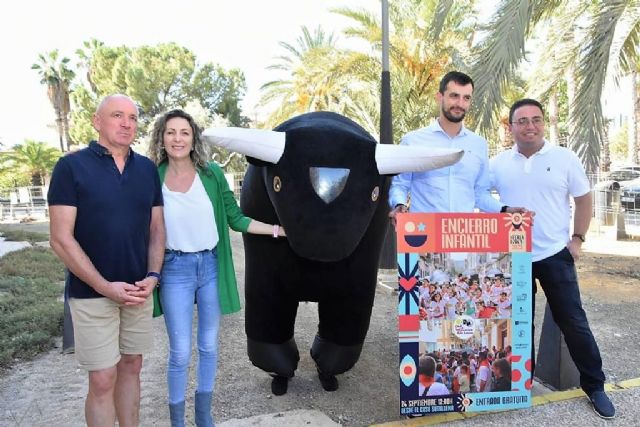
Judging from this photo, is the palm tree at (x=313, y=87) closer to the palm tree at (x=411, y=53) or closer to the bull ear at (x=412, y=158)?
the palm tree at (x=411, y=53)

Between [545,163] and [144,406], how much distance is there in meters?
3.18

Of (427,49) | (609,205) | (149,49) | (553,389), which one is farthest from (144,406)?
(149,49)

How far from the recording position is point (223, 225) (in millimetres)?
2846

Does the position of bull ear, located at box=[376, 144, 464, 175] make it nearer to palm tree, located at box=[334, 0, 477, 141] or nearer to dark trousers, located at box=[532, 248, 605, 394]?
dark trousers, located at box=[532, 248, 605, 394]

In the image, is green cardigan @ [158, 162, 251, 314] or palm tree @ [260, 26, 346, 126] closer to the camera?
green cardigan @ [158, 162, 251, 314]

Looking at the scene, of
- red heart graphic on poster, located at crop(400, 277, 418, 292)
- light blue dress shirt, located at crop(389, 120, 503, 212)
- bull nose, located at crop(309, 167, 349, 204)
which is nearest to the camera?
bull nose, located at crop(309, 167, 349, 204)

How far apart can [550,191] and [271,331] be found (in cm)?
203

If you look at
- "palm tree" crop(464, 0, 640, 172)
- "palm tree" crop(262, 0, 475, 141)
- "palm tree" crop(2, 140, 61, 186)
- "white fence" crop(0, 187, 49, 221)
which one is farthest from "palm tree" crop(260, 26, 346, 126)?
"palm tree" crop(2, 140, 61, 186)

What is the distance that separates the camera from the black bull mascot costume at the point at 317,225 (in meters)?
2.54

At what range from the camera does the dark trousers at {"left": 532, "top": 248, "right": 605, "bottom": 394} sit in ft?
10.4

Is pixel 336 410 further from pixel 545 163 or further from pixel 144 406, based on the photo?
pixel 545 163

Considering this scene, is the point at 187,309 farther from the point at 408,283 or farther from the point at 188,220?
the point at 408,283

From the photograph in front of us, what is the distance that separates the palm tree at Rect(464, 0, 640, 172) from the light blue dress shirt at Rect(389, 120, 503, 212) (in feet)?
9.95

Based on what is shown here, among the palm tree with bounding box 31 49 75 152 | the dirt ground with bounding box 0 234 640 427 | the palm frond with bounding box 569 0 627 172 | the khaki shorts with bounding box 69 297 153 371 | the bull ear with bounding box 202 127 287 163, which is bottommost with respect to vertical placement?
the dirt ground with bounding box 0 234 640 427
